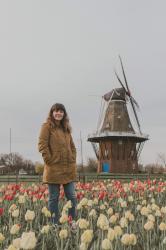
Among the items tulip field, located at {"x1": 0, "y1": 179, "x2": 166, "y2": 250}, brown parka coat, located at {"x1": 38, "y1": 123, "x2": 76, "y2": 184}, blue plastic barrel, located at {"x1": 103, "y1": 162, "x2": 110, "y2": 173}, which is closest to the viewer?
tulip field, located at {"x1": 0, "y1": 179, "x2": 166, "y2": 250}

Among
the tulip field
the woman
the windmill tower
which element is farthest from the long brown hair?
the windmill tower

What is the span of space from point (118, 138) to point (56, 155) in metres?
24.6

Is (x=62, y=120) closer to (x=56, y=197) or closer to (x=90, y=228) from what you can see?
(x=56, y=197)

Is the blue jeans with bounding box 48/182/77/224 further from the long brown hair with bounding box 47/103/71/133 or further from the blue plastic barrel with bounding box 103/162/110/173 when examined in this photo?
the blue plastic barrel with bounding box 103/162/110/173

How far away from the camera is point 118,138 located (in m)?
29.5

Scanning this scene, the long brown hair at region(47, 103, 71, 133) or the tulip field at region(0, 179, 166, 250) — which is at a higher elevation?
the long brown hair at region(47, 103, 71, 133)

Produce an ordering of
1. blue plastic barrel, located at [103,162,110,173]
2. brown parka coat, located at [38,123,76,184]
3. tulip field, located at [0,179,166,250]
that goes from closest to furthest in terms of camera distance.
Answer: tulip field, located at [0,179,166,250] < brown parka coat, located at [38,123,76,184] < blue plastic barrel, located at [103,162,110,173]

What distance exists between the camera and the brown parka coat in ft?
16.2

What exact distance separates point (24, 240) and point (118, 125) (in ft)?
93.3

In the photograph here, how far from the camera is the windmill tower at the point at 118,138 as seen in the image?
29375mm

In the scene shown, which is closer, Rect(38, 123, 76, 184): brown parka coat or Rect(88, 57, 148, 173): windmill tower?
Rect(38, 123, 76, 184): brown parka coat

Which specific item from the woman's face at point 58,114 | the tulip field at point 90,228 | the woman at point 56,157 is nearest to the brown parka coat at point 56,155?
the woman at point 56,157

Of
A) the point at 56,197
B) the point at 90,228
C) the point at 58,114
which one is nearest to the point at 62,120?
the point at 58,114

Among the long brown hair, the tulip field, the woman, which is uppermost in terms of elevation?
the long brown hair
